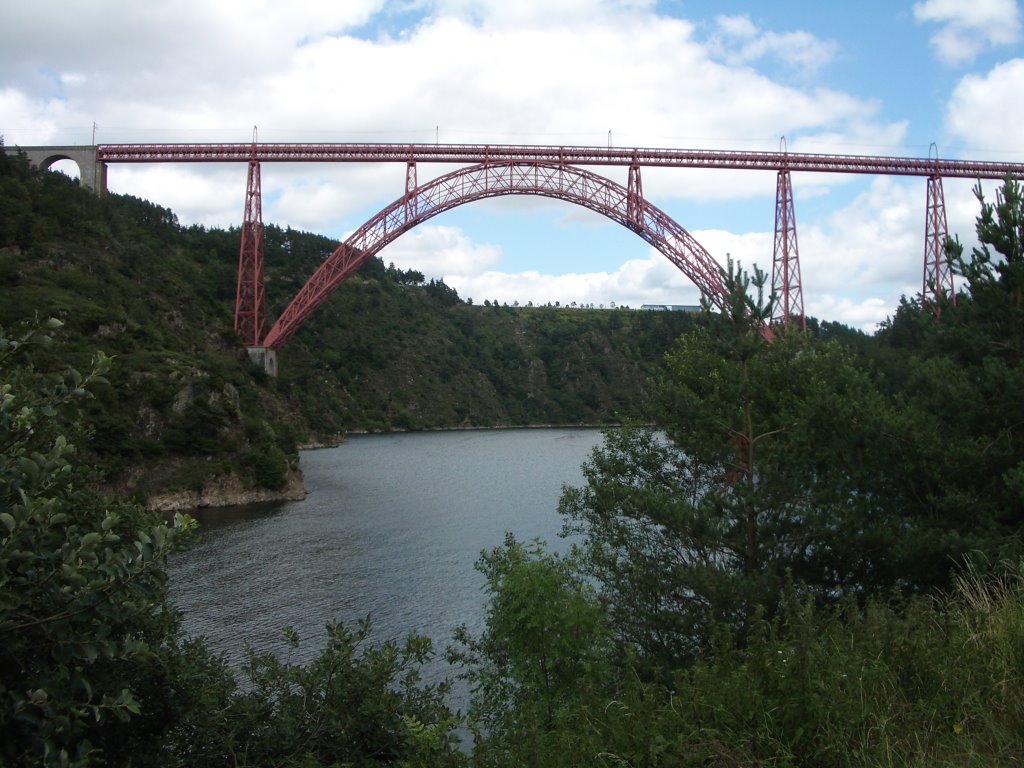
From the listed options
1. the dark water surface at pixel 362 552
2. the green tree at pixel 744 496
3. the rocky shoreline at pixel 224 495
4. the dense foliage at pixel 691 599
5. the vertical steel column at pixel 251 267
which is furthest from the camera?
the vertical steel column at pixel 251 267

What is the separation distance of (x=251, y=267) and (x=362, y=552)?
17.1m

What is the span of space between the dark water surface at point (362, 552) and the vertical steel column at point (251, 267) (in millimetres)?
6142

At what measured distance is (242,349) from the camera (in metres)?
33.7

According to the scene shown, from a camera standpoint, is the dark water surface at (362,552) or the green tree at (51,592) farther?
the dark water surface at (362,552)

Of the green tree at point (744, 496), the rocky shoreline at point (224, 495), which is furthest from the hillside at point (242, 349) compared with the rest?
the green tree at point (744, 496)

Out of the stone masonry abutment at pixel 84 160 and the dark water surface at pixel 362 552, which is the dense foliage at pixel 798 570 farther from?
the stone masonry abutment at pixel 84 160

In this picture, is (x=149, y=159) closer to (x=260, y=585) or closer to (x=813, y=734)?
(x=260, y=585)

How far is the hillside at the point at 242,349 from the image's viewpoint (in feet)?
77.2

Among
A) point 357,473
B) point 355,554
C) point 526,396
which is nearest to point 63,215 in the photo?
point 357,473

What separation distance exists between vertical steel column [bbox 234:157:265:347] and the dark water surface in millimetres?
6142

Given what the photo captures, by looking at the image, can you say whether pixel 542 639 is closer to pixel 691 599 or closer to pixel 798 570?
pixel 691 599

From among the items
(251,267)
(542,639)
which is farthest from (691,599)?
(251,267)

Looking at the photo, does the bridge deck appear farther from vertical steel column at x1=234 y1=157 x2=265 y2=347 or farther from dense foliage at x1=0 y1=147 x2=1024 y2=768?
dense foliage at x1=0 y1=147 x2=1024 y2=768

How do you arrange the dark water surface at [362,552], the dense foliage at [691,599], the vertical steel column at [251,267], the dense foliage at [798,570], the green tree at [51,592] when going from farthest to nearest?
the vertical steel column at [251,267] → the dark water surface at [362,552] → the dense foliage at [798,570] → the dense foliage at [691,599] → the green tree at [51,592]
